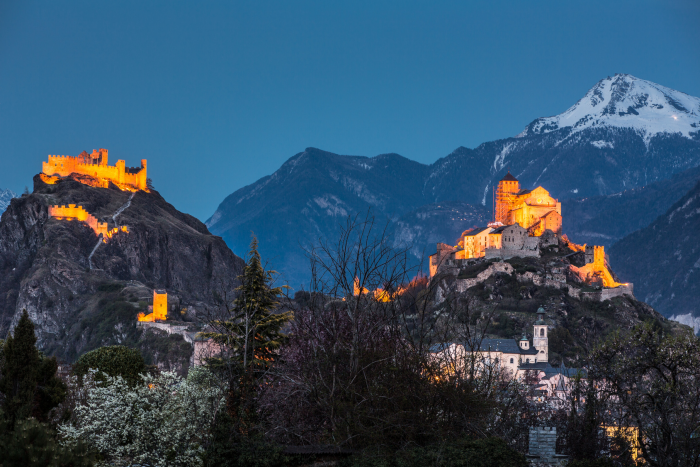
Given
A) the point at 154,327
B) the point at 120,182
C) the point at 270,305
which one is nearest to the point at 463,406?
the point at 270,305

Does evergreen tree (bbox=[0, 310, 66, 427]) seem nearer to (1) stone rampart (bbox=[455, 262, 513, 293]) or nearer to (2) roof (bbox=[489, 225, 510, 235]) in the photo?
(1) stone rampart (bbox=[455, 262, 513, 293])

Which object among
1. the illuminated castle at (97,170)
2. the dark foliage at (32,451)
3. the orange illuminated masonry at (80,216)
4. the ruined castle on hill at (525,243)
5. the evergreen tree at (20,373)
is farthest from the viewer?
the illuminated castle at (97,170)

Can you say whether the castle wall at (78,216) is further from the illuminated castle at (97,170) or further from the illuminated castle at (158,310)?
the illuminated castle at (158,310)

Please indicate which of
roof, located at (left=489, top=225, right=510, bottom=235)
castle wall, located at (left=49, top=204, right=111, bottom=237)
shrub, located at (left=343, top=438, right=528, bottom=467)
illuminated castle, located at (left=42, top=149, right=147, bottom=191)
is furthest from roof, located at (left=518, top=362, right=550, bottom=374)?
illuminated castle, located at (left=42, top=149, right=147, bottom=191)

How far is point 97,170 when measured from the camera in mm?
146375

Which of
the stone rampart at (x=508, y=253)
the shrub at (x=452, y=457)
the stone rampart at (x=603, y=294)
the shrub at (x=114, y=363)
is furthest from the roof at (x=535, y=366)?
the shrub at (x=452, y=457)

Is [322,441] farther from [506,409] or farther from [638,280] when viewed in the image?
[638,280]

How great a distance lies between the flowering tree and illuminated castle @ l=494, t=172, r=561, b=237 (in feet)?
326

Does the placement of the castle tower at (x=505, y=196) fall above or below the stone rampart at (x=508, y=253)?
above

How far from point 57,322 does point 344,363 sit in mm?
109974

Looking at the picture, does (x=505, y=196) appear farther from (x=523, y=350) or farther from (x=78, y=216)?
(x=78, y=216)

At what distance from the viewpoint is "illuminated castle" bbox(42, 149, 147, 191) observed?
143 metres

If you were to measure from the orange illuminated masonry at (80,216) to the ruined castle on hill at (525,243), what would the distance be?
205 ft

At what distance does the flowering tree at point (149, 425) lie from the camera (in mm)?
17375
